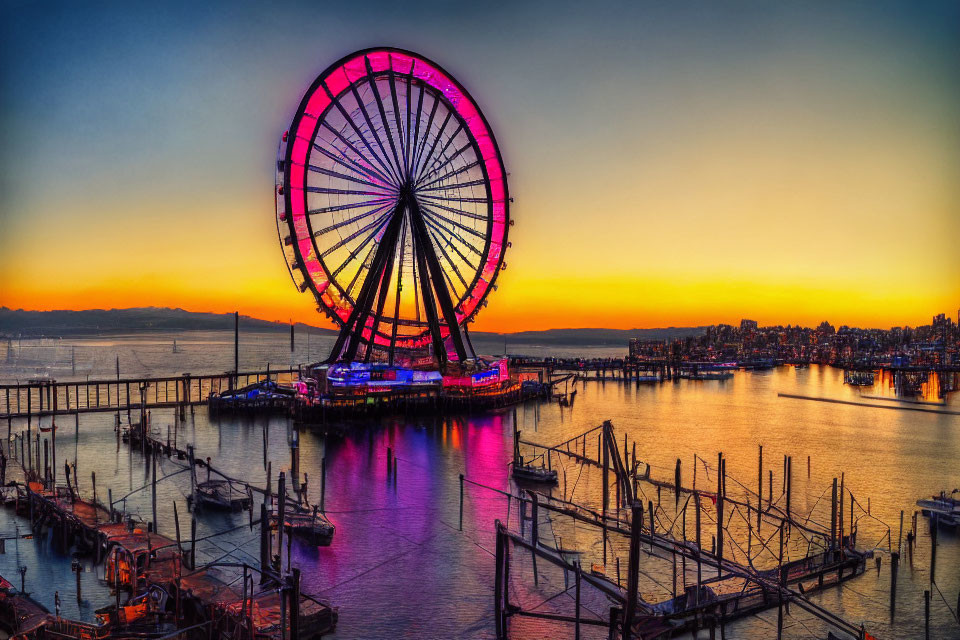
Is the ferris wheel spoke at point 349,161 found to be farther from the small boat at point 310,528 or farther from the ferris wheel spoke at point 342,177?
the small boat at point 310,528

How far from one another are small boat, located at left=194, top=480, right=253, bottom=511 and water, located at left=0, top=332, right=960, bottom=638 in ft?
2.48

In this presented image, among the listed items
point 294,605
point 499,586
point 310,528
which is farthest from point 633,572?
point 310,528

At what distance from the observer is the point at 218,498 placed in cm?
2402

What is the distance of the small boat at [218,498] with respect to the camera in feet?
78.0

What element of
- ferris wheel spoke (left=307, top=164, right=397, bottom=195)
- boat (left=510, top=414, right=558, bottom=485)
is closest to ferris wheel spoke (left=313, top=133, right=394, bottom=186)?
ferris wheel spoke (left=307, top=164, right=397, bottom=195)

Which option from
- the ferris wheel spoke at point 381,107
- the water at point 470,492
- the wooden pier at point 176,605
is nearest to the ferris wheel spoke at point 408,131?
the ferris wheel spoke at point 381,107

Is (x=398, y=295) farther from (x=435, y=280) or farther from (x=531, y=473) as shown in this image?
(x=531, y=473)

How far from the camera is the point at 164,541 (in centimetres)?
1700

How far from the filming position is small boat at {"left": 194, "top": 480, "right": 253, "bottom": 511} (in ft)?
78.0

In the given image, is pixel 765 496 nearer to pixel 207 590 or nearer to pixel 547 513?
pixel 547 513

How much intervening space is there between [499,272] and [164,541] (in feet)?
115

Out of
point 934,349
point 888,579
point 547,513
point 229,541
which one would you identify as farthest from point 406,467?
point 934,349

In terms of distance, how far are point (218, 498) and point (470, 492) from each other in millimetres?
9311

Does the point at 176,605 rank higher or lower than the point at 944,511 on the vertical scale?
higher
